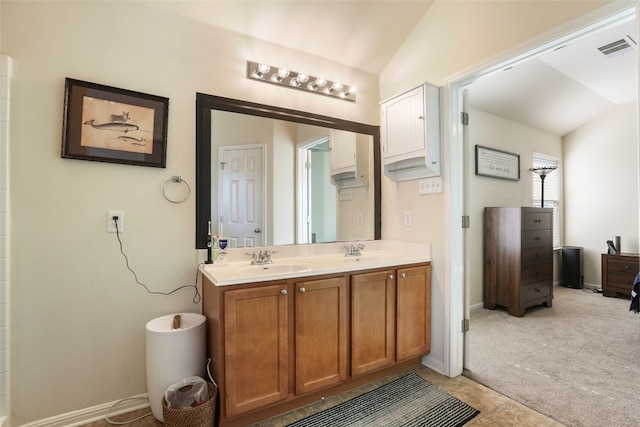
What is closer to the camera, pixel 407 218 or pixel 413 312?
pixel 413 312

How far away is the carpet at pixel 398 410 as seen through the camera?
5.57 feet

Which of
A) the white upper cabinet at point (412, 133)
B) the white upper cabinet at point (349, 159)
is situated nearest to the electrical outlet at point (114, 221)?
the white upper cabinet at point (349, 159)

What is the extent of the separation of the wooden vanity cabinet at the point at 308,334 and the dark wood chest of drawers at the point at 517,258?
1871 mm

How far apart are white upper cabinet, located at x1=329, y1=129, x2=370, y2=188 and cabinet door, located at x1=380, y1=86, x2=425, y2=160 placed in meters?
0.24

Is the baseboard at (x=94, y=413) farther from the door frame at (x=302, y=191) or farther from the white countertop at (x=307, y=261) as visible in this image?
the door frame at (x=302, y=191)

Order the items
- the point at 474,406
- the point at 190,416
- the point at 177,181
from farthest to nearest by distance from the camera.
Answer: the point at 177,181 < the point at 474,406 < the point at 190,416

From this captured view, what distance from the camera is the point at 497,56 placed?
1872mm

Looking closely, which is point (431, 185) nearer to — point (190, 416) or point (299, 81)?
point (299, 81)

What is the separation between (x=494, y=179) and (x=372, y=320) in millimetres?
2999

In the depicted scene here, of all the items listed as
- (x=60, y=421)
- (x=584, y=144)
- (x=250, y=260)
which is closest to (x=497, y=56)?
(x=250, y=260)

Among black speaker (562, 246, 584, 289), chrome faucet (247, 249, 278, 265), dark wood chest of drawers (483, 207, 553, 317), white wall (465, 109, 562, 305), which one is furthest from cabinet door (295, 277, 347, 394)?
black speaker (562, 246, 584, 289)

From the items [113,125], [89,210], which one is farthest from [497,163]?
[89,210]

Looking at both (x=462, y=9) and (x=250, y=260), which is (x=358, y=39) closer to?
(x=462, y=9)

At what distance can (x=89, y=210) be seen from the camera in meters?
1.72
